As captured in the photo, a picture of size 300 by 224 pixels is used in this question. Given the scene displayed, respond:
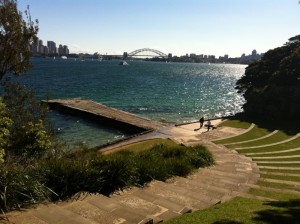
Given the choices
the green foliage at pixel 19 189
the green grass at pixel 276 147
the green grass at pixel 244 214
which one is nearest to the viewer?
the green foliage at pixel 19 189

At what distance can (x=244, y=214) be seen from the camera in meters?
10.9

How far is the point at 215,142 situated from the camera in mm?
37406

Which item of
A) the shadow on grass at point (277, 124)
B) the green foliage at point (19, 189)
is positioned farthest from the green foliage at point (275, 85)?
the green foliage at point (19, 189)

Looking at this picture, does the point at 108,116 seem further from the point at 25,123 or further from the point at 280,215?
the point at 280,215

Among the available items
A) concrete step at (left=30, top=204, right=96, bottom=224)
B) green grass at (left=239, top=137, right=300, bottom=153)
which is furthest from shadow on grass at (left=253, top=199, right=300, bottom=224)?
green grass at (left=239, top=137, right=300, bottom=153)

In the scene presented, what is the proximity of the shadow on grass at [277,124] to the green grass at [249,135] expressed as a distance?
156 centimetres

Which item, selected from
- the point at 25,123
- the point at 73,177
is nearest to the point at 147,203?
the point at 73,177

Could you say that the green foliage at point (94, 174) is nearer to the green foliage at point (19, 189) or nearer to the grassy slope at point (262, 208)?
the green foliage at point (19, 189)

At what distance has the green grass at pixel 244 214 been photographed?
9.91m

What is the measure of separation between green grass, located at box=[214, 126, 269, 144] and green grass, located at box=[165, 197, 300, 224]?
2462cm

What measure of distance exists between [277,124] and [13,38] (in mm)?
37485

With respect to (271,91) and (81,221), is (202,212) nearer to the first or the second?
(81,221)

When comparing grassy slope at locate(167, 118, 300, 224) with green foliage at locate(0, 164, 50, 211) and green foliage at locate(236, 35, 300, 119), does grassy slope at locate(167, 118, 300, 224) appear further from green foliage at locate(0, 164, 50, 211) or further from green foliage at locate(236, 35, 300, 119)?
green foliage at locate(236, 35, 300, 119)

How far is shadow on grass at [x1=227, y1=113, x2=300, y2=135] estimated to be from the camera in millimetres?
42662
